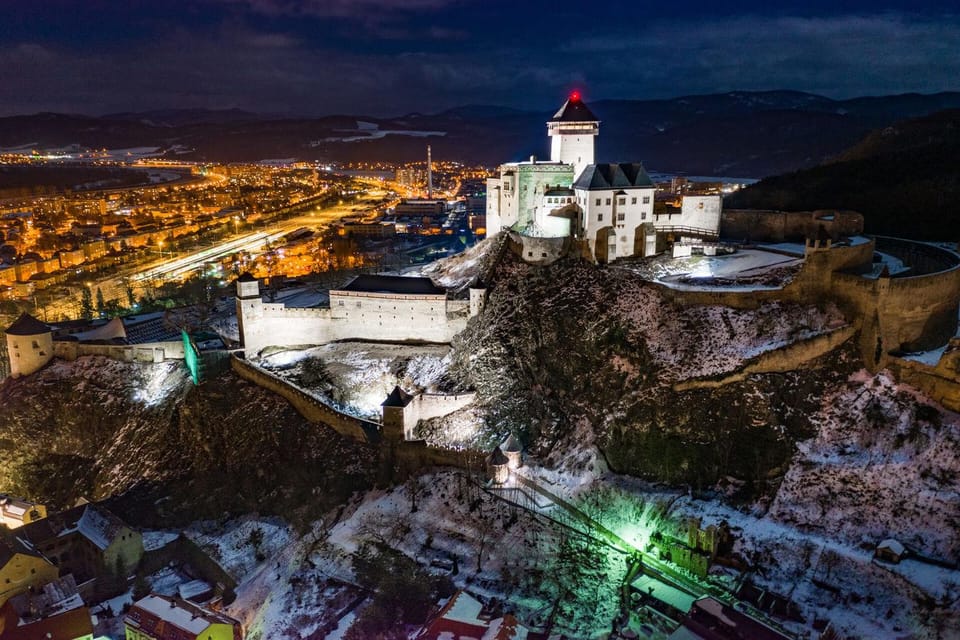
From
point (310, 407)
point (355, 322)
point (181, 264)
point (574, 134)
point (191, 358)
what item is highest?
point (574, 134)

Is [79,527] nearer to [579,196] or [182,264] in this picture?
[579,196]

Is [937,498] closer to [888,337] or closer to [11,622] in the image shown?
[888,337]

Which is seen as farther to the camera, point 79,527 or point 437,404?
point 437,404

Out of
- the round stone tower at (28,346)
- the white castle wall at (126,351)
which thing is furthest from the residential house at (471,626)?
the round stone tower at (28,346)

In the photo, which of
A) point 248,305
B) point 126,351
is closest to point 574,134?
point 248,305

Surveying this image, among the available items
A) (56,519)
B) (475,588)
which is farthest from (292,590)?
(56,519)

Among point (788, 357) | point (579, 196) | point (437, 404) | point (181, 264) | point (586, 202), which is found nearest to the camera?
point (788, 357)

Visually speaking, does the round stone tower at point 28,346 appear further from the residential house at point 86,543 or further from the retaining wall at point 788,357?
the retaining wall at point 788,357
